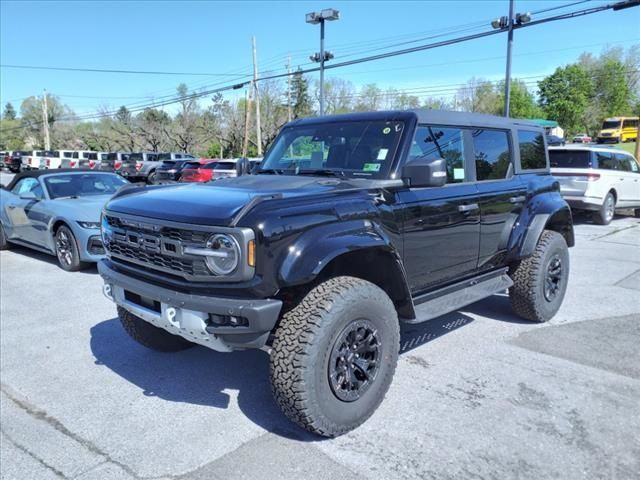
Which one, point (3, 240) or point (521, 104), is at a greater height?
point (521, 104)

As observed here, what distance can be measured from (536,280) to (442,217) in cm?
156

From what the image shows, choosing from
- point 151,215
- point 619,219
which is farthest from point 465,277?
point 619,219

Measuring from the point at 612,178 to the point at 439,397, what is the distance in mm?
Result: 11074

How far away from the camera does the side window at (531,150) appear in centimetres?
504

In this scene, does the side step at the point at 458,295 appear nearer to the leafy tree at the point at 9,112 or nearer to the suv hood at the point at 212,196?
the suv hood at the point at 212,196

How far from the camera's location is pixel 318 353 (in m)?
2.79

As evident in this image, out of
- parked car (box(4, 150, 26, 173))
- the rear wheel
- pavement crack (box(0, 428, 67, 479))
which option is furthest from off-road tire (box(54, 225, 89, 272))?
parked car (box(4, 150, 26, 173))

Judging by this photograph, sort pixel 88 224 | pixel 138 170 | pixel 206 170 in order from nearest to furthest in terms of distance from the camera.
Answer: pixel 88 224 < pixel 206 170 < pixel 138 170

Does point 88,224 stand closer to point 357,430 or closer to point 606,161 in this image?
point 357,430

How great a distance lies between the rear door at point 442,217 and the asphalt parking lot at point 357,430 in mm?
816

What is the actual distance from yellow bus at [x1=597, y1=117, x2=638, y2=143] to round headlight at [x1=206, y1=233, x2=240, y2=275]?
56770 millimetres

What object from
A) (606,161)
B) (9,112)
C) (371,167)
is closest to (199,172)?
(606,161)

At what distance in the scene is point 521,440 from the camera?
2.95 metres

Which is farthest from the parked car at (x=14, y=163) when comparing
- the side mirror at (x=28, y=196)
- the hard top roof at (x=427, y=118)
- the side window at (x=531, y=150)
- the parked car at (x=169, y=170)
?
the side window at (x=531, y=150)
